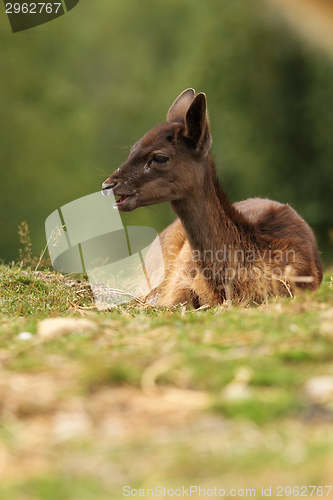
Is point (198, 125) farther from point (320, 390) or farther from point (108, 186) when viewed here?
point (320, 390)

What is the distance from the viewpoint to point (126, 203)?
4.52 metres

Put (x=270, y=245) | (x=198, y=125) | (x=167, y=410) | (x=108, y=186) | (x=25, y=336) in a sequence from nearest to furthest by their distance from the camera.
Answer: (x=167, y=410), (x=25, y=336), (x=108, y=186), (x=198, y=125), (x=270, y=245)

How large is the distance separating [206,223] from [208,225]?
0.03 m

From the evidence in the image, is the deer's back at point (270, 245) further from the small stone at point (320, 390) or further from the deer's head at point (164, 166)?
the small stone at point (320, 390)

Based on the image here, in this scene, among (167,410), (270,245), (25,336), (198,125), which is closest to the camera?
(167,410)

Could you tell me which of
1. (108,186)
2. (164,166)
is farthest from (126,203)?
(164,166)

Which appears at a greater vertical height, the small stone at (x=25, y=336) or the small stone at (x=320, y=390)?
the small stone at (x=25, y=336)

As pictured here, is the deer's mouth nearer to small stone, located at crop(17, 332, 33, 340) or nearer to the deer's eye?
the deer's eye

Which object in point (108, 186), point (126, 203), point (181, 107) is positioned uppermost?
point (181, 107)

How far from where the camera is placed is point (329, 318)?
280 centimetres

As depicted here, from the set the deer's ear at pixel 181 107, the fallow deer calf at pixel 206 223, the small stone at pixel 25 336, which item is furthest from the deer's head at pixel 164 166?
the small stone at pixel 25 336

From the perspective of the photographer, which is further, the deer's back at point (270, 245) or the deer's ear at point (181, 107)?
the deer's ear at point (181, 107)

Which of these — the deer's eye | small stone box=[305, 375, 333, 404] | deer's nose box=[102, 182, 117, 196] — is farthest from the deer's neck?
small stone box=[305, 375, 333, 404]

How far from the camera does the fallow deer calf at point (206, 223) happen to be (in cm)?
453
